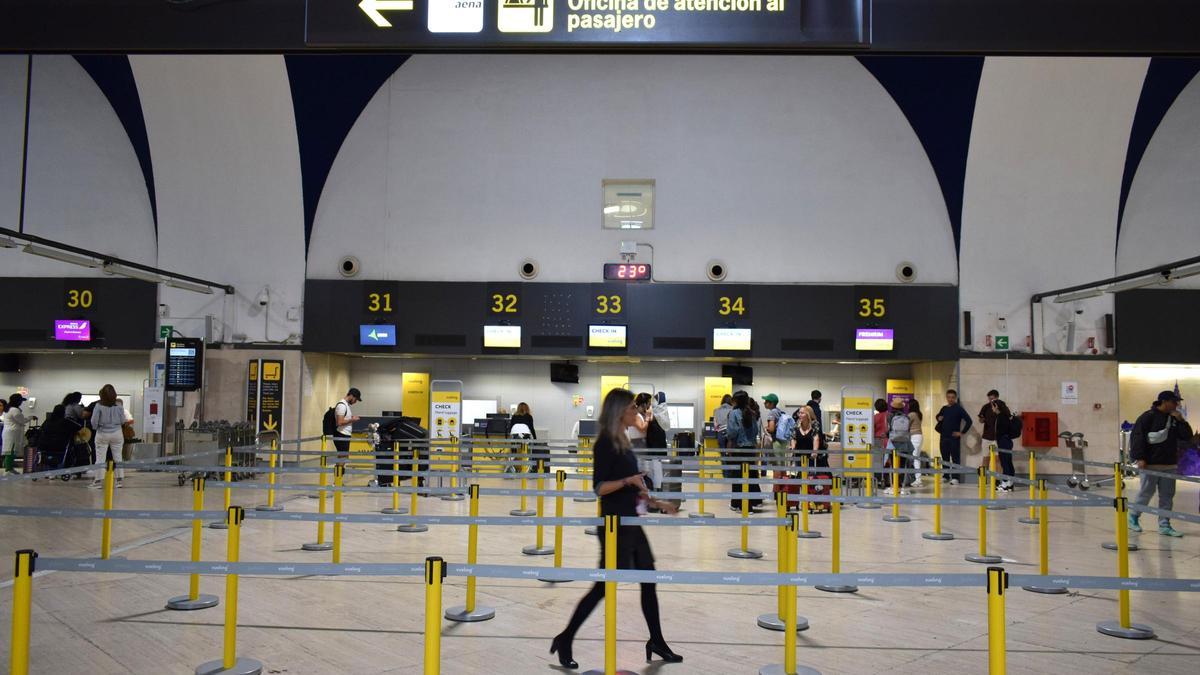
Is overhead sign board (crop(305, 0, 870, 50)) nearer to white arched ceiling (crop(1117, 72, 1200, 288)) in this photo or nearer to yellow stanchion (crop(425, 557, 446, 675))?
yellow stanchion (crop(425, 557, 446, 675))

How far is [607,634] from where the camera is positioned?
4805 mm

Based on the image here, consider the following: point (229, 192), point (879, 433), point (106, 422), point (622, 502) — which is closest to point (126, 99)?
point (229, 192)

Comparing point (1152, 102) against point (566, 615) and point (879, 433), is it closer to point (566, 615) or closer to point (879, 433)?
point (879, 433)

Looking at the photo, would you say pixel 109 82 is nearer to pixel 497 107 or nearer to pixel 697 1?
pixel 497 107

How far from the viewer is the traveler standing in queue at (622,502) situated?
5.15 metres

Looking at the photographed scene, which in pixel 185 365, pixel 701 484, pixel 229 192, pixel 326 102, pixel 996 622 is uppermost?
pixel 326 102

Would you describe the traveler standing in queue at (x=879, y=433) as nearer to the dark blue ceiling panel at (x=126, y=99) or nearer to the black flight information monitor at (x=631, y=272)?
the black flight information monitor at (x=631, y=272)

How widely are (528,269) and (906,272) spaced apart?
8.18 metres

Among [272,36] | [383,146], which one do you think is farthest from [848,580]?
[383,146]

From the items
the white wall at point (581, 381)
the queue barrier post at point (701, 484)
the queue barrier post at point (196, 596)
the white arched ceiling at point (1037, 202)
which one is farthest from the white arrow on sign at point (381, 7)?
the white arched ceiling at point (1037, 202)

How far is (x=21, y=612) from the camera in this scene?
3.96 metres

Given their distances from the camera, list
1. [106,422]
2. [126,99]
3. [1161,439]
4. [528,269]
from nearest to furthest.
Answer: [1161,439] < [106,422] < [528,269] < [126,99]

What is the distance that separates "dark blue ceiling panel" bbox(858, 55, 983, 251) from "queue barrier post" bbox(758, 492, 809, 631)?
45.2 feet

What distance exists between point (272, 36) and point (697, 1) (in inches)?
113
